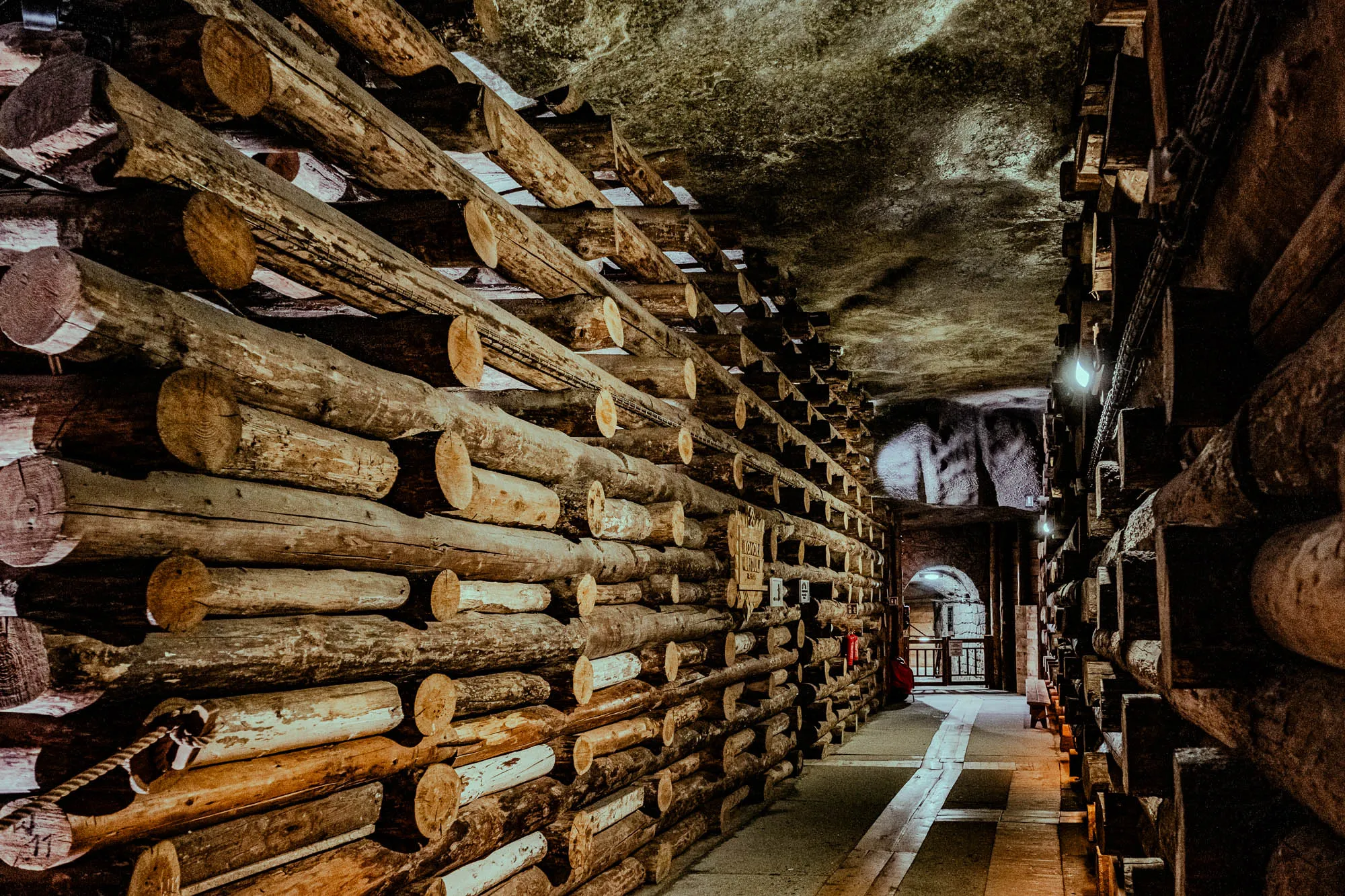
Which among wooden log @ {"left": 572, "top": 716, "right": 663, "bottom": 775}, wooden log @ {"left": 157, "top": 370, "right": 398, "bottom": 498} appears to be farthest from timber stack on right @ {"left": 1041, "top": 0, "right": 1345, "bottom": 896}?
wooden log @ {"left": 572, "top": 716, "right": 663, "bottom": 775}

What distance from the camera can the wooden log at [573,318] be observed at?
5535mm

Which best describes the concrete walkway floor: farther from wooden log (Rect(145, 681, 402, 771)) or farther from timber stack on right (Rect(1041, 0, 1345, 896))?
wooden log (Rect(145, 681, 402, 771))

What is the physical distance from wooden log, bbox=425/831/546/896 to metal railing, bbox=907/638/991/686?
61.3 ft

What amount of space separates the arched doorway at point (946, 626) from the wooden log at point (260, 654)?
2074 cm

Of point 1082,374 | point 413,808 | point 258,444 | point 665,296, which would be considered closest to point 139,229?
point 258,444

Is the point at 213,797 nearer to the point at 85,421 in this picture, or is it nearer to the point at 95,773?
the point at 95,773

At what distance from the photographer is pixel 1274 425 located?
2.18 m

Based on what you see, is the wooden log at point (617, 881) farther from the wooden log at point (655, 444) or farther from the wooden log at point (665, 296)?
the wooden log at point (665, 296)

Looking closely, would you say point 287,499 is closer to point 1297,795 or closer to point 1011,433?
point 1297,795

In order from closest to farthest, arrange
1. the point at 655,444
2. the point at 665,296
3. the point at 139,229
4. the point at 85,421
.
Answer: the point at 85,421 < the point at 139,229 < the point at 655,444 < the point at 665,296

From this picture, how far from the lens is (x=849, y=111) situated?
6.88 m

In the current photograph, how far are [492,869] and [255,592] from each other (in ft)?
7.39

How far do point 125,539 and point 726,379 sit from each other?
5996 millimetres

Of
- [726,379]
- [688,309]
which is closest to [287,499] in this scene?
[688,309]
